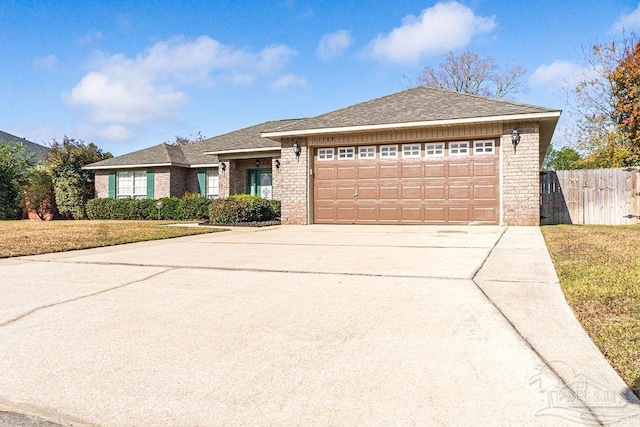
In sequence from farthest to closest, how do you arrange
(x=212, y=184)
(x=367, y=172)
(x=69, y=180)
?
(x=69, y=180)
(x=212, y=184)
(x=367, y=172)

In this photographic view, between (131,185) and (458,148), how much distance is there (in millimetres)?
15969

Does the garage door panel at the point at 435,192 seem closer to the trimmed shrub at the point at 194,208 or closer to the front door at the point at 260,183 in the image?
the front door at the point at 260,183

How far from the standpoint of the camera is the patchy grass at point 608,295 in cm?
233

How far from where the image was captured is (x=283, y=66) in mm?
22422

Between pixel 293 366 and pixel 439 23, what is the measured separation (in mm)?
25838

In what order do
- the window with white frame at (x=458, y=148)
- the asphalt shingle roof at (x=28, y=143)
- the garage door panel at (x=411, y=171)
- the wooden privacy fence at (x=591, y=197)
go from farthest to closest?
the asphalt shingle roof at (x=28, y=143) → the wooden privacy fence at (x=591, y=197) → the garage door panel at (x=411, y=171) → the window with white frame at (x=458, y=148)

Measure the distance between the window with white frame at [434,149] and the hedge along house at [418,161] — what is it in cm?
3

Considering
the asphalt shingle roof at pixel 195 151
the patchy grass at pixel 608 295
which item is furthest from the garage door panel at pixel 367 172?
the patchy grass at pixel 608 295

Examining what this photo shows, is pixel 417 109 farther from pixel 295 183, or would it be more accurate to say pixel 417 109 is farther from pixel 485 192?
pixel 295 183

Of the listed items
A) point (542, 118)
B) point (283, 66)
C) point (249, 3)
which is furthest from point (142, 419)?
point (283, 66)

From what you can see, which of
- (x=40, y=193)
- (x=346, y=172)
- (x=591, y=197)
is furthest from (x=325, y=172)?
(x=40, y=193)

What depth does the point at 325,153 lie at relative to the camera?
45.4 ft

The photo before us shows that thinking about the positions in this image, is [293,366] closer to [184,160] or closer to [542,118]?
[542,118]

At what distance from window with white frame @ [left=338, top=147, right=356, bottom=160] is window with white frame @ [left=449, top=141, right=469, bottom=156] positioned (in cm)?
300
